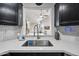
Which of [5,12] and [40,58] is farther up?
[5,12]

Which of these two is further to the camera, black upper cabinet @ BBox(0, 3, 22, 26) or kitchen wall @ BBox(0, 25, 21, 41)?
kitchen wall @ BBox(0, 25, 21, 41)

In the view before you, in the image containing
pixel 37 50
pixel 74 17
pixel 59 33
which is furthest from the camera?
pixel 59 33

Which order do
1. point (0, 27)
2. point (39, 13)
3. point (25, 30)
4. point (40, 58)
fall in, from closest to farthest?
point (40, 58), point (0, 27), point (25, 30), point (39, 13)

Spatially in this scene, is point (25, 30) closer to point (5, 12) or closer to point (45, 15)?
point (45, 15)

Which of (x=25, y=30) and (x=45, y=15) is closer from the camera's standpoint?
(x=25, y=30)

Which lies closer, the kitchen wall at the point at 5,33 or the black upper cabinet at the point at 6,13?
the black upper cabinet at the point at 6,13

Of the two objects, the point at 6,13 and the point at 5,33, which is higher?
the point at 6,13

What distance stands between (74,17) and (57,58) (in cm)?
100

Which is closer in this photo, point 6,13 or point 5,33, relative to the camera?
point 6,13

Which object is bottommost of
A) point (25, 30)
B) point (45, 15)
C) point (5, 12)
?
point (25, 30)

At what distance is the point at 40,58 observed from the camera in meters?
0.46

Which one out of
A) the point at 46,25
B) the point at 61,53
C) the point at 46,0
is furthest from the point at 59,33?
the point at 46,0

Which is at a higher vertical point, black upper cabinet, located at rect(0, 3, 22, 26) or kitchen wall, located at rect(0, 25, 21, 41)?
black upper cabinet, located at rect(0, 3, 22, 26)

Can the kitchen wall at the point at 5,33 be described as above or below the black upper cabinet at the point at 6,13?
below
